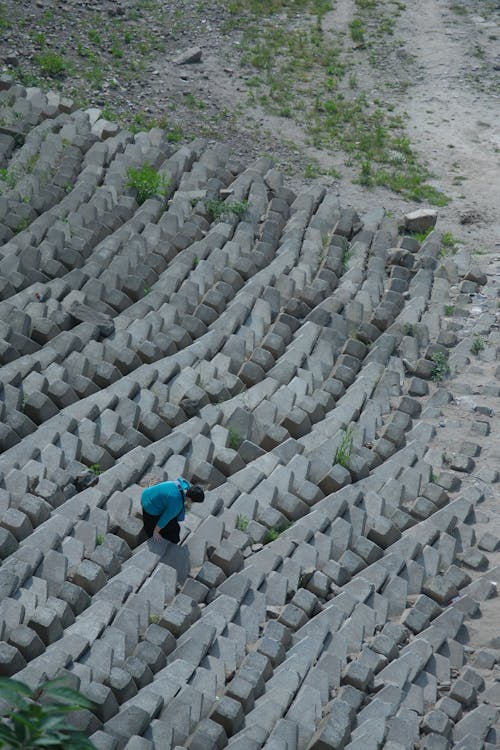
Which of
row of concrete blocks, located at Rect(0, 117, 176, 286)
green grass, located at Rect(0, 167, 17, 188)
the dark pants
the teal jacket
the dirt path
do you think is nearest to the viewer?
the teal jacket

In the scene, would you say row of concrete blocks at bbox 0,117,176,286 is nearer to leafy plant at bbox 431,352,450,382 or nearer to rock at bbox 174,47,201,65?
leafy plant at bbox 431,352,450,382

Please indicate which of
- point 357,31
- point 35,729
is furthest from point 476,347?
point 357,31

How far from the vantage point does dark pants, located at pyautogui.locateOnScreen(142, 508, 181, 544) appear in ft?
25.4

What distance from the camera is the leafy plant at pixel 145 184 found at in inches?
473

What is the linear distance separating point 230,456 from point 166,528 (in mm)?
1208

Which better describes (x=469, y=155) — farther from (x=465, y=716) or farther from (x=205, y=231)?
(x=465, y=716)

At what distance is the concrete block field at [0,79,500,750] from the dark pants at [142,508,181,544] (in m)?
0.11

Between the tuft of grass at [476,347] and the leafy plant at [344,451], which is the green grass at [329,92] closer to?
the tuft of grass at [476,347]

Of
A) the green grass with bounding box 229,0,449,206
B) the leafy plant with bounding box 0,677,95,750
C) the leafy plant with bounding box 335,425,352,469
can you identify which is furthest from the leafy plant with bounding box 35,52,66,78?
the leafy plant with bounding box 0,677,95,750

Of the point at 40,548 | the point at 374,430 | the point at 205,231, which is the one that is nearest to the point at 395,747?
the point at 40,548

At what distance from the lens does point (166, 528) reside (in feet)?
25.4

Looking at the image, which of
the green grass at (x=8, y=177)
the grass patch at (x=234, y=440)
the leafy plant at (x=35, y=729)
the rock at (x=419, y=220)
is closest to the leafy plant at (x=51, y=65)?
the green grass at (x=8, y=177)

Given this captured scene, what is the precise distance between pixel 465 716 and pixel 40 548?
3001mm

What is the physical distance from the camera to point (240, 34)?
1783 centimetres
